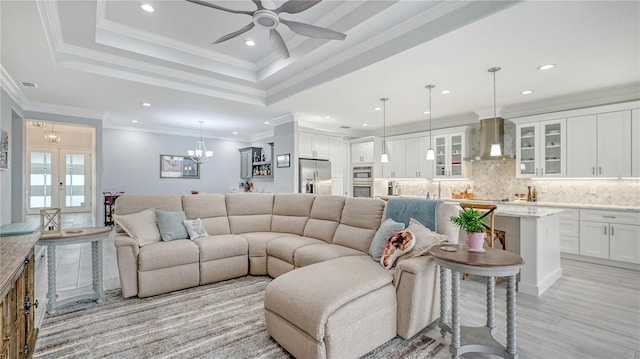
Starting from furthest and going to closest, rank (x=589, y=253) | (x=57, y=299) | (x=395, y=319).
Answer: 1. (x=589, y=253)
2. (x=57, y=299)
3. (x=395, y=319)

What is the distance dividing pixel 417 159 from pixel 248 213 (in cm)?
432

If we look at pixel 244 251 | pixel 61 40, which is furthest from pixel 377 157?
pixel 61 40

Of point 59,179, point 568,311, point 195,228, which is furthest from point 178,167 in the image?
point 568,311

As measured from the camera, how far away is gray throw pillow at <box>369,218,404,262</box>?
2756 mm

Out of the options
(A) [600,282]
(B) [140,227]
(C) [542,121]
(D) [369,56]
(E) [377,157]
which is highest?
(D) [369,56]

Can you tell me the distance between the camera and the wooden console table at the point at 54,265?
2.76 metres

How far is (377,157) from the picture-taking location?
749 cm

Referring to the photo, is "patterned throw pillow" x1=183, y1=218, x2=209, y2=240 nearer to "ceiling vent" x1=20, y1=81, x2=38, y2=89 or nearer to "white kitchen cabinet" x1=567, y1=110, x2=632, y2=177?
"ceiling vent" x1=20, y1=81, x2=38, y2=89

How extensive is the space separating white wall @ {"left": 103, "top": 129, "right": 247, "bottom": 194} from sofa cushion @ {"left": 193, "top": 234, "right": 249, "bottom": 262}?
544cm

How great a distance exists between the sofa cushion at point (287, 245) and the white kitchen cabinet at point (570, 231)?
13.6ft

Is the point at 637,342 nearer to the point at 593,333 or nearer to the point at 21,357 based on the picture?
the point at 593,333

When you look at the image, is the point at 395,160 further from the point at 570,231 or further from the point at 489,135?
the point at 570,231

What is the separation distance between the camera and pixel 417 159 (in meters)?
6.96

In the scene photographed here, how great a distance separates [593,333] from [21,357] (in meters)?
4.01
